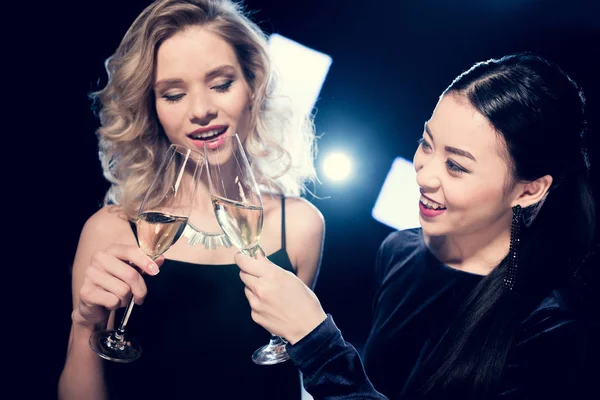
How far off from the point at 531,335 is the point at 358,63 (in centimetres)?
197

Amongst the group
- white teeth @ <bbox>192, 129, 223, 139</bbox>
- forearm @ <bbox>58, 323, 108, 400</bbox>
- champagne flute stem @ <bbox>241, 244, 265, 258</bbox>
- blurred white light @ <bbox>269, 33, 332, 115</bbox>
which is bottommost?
forearm @ <bbox>58, 323, 108, 400</bbox>

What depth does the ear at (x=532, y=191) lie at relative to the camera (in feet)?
4.66

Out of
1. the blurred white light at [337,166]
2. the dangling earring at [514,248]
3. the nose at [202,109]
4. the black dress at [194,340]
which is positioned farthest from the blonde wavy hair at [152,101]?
the dangling earring at [514,248]

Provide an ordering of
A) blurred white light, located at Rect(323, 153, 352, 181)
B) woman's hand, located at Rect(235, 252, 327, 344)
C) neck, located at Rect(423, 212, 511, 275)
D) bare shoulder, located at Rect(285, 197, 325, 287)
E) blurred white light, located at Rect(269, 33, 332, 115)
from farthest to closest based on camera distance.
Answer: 1. blurred white light, located at Rect(323, 153, 352, 181)
2. blurred white light, located at Rect(269, 33, 332, 115)
3. bare shoulder, located at Rect(285, 197, 325, 287)
4. neck, located at Rect(423, 212, 511, 275)
5. woman's hand, located at Rect(235, 252, 327, 344)

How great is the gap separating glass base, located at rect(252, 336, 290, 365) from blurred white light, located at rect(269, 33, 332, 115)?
1.68m

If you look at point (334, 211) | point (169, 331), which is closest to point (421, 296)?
point (169, 331)

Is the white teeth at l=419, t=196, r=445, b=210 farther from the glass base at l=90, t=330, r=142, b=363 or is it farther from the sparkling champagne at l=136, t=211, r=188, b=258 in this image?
the glass base at l=90, t=330, r=142, b=363

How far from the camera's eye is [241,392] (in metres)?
1.72

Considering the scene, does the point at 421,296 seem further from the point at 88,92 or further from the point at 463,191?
the point at 88,92

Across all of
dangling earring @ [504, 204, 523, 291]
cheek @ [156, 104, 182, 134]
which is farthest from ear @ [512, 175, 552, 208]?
cheek @ [156, 104, 182, 134]

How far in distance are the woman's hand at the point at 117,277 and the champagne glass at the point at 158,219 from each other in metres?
0.04

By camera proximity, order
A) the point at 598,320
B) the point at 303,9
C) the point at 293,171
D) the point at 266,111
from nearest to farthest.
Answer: the point at 598,320 → the point at 266,111 → the point at 293,171 → the point at 303,9

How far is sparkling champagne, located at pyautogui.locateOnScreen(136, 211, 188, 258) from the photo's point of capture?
1146 millimetres

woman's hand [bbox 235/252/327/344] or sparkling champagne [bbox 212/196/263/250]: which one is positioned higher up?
sparkling champagne [bbox 212/196/263/250]
